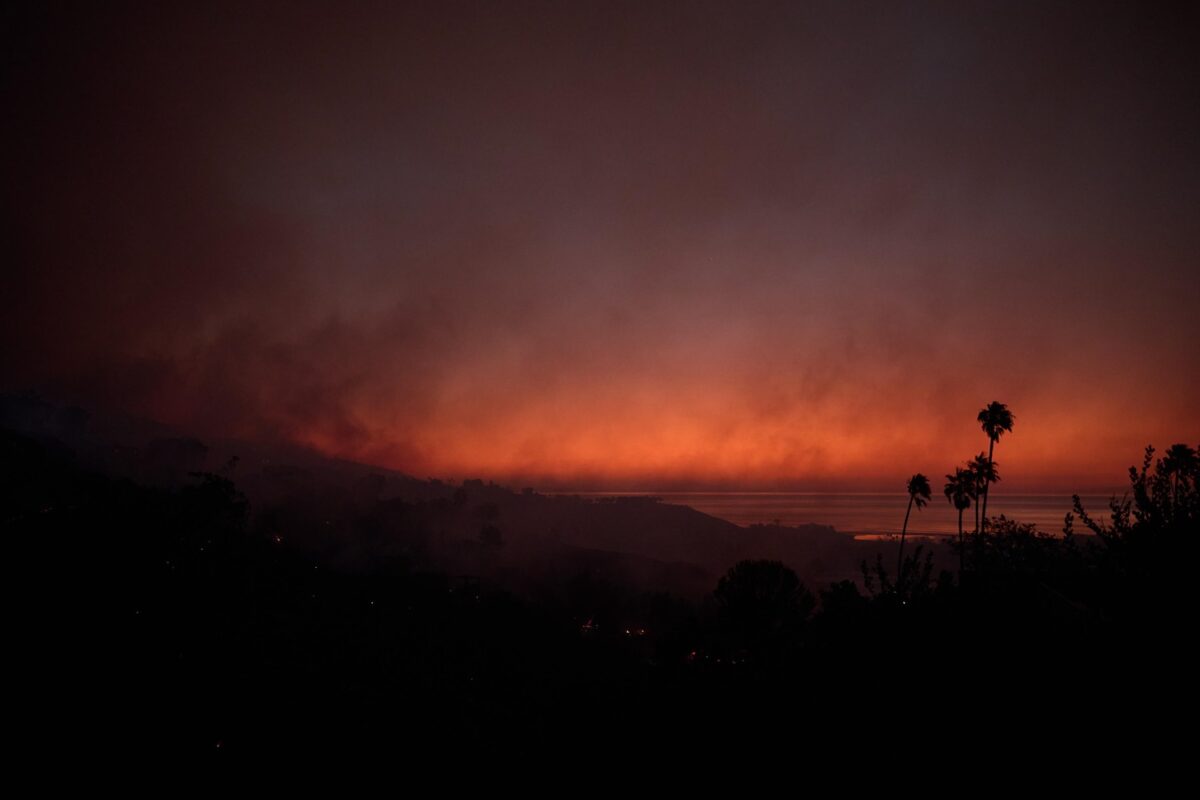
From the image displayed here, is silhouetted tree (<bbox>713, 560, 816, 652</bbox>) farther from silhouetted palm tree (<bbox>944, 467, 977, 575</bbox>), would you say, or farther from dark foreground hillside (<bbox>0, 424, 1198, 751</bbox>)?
silhouetted palm tree (<bbox>944, 467, 977, 575</bbox>)

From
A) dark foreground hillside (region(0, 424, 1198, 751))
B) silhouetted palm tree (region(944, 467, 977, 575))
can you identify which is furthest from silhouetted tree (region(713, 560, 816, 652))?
silhouetted palm tree (region(944, 467, 977, 575))

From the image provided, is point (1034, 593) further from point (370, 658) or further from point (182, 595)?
point (182, 595)

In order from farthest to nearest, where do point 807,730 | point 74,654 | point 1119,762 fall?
point 74,654 → point 807,730 → point 1119,762

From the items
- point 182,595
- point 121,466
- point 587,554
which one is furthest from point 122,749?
point 121,466

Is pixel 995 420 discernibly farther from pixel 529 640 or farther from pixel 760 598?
pixel 529 640

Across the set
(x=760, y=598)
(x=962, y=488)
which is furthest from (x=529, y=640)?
(x=962, y=488)

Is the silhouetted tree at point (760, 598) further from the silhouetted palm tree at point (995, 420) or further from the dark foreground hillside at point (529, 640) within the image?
the silhouetted palm tree at point (995, 420)

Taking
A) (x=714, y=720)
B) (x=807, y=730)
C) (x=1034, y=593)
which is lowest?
(x=714, y=720)

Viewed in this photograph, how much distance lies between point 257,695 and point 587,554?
120513 mm

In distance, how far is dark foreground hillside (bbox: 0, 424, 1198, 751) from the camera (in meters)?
6.70

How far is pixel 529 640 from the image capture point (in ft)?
247

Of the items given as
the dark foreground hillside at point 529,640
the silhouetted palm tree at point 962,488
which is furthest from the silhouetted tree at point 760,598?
the silhouetted palm tree at point 962,488

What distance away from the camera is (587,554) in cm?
15812

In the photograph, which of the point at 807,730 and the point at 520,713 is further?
the point at 520,713
